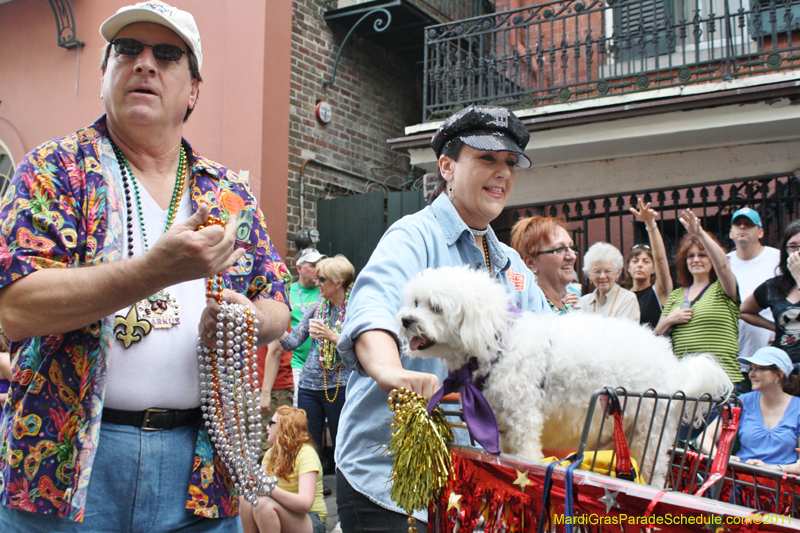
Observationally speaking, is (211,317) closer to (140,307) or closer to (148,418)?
(140,307)

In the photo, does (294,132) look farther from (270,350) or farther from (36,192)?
(36,192)

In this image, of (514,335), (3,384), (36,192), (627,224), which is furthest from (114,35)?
(627,224)

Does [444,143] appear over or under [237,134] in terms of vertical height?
under

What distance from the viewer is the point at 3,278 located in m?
1.43

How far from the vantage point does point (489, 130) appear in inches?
80.4

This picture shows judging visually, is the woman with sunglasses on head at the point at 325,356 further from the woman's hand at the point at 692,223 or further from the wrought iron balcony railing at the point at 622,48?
the wrought iron balcony railing at the point at 622,48

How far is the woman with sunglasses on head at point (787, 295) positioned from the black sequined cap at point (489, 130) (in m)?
3.29

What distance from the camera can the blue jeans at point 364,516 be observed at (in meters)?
1.82

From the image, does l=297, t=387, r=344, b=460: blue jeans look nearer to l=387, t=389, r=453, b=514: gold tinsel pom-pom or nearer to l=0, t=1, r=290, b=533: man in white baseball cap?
l=0, t=1, r=290, b=533: man in white baseball cap

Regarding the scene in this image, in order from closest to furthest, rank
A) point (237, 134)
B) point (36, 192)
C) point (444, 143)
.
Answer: point (36, 192), point (444, 143), point (237, 134)

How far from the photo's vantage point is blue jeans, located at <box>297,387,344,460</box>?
605 cm

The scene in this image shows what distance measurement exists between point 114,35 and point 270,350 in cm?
466

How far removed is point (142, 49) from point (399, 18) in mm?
8964

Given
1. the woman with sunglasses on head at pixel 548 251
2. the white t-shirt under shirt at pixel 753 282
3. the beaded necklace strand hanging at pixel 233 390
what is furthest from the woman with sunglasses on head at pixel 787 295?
the beaded necklace strand hanging at pixel 233 390
